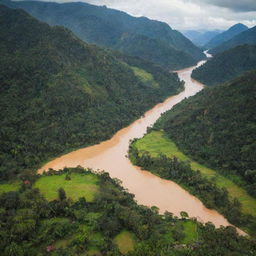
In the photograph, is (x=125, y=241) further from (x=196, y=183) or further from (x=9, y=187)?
Answer: (x=9, y=187)

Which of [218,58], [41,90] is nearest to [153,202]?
[41,90]

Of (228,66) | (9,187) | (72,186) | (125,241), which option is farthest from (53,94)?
(228,66)

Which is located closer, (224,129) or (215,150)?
(215,150)

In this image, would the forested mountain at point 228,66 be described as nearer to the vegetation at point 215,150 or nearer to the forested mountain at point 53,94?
the forested mountain at point 53,94

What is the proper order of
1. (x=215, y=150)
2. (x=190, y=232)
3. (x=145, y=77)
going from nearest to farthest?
(x=190, y=232) < (x=215, y=150) < (x=145, y=77)

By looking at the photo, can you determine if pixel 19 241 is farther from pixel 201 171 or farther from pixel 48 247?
pixel 201 171

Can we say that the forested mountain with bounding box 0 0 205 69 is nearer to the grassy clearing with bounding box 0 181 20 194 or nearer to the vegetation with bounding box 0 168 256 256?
the grassy clearing with bounding box 0 181 20 194

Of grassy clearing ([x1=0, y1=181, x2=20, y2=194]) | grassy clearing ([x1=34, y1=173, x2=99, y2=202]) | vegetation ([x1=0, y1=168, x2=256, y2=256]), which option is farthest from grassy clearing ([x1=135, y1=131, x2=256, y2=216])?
grassy clearing ([x1=0, y1=181, x2=20, y2=194])
